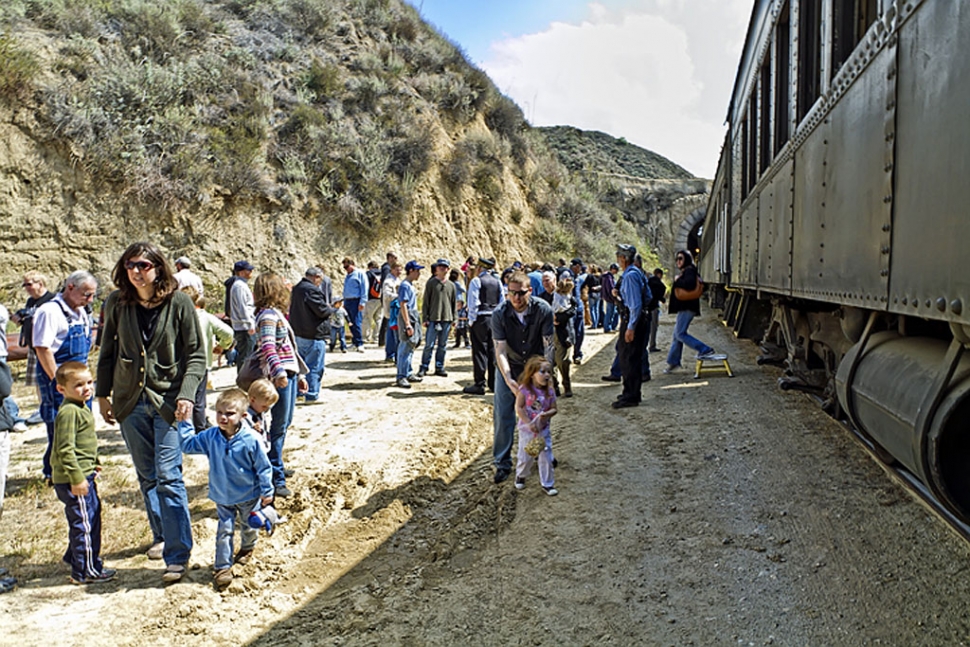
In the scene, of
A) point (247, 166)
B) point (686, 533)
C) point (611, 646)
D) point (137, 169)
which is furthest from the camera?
point (247, 166)

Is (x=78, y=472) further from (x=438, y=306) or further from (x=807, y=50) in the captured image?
(x=438, y=306)

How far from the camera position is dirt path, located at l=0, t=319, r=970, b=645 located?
3322 mm

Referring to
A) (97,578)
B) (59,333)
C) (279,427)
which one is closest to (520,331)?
(279,427)

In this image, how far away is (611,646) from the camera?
3168 millimetres

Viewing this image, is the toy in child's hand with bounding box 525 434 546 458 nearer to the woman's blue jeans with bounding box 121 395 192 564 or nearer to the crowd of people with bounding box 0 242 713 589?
the crowd of people with bounding box 0 242 713 589

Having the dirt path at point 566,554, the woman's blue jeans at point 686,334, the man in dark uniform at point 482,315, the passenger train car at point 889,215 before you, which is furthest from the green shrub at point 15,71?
the passenger train car at point 889,215

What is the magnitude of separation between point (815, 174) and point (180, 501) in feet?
14.5

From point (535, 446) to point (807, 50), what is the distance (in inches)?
137

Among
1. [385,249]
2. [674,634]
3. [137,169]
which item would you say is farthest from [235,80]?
[674,634]

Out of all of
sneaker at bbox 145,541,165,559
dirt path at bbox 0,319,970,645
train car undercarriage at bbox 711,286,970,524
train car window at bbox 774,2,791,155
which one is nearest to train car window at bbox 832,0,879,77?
train car undercarriage at bbox 711,286,970,524

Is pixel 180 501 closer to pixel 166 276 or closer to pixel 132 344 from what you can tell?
pixel 132 344

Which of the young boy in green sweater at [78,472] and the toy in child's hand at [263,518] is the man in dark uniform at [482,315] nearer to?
the toy in child's hand at [263,518]

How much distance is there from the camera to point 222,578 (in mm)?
4000

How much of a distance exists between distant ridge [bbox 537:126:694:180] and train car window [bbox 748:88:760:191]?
37388mm
